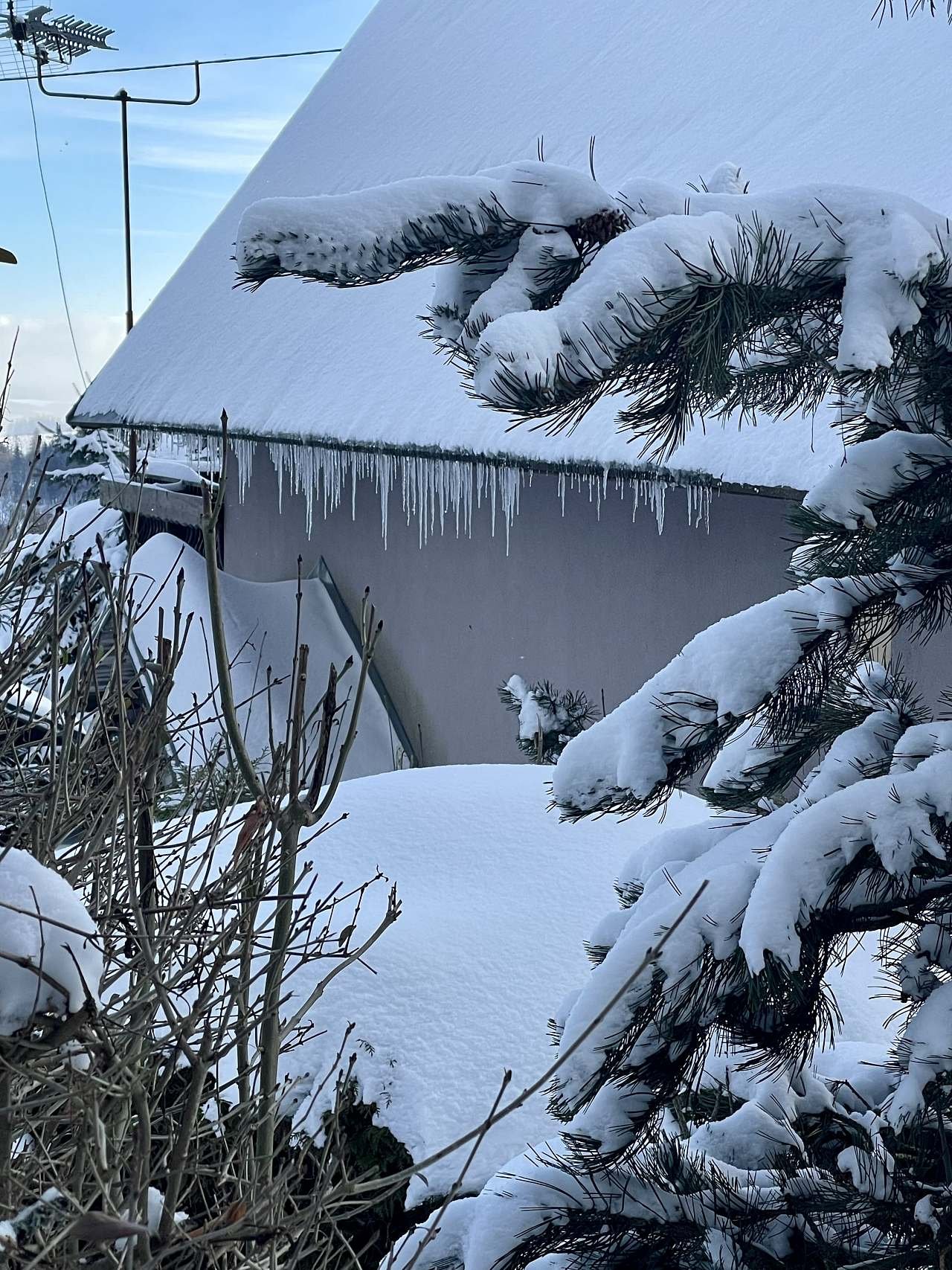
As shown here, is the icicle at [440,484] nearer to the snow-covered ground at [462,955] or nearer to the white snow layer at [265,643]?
the white snow layer at [265,643]

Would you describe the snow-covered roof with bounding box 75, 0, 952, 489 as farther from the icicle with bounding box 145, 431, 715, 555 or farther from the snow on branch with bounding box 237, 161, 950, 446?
the snow on branch with bounding box 237, 161, 950, 446

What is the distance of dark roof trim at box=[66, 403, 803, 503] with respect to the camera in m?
5.11

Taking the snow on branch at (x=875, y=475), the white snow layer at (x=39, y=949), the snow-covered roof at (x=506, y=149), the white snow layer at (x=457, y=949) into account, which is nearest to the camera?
the white snow layer at (x=39, y=949)

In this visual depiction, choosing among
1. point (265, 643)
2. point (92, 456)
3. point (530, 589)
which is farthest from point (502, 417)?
point (92, 456)

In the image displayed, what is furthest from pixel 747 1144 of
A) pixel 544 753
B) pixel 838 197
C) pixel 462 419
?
pixel 462 419

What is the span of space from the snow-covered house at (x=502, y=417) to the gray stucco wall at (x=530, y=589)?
19 millimetres

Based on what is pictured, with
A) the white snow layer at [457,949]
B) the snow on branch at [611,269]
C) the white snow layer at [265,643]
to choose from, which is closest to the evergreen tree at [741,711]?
the snow on branch at [611,269]

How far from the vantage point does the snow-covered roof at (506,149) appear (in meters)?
6.25

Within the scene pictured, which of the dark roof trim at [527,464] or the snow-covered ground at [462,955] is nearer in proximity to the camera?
the snow-covered ground at [462,955]

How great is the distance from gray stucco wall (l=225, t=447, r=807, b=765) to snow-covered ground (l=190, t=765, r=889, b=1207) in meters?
1.80

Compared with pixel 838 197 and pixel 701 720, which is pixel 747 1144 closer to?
pixel 701 720

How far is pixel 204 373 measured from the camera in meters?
9.74

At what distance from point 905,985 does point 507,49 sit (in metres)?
10.8

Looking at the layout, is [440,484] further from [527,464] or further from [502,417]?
[527,464]
